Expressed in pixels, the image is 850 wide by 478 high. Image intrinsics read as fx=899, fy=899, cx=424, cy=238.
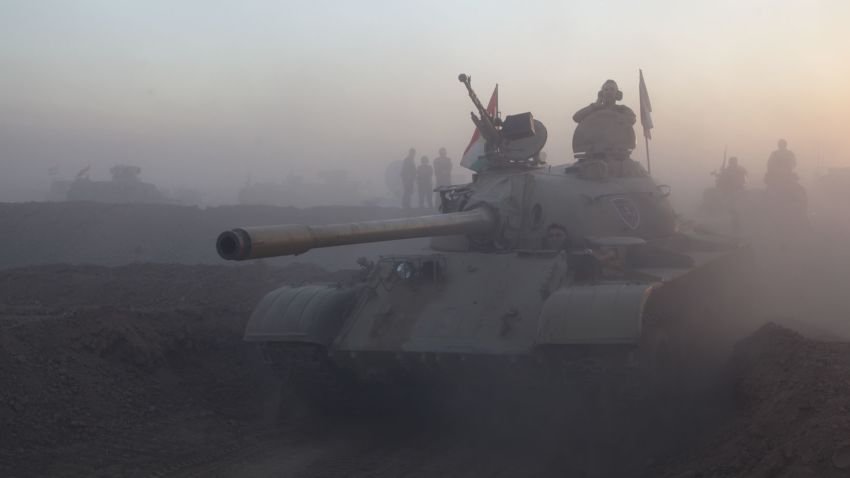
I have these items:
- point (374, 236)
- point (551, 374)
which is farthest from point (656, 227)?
point (374, 236)

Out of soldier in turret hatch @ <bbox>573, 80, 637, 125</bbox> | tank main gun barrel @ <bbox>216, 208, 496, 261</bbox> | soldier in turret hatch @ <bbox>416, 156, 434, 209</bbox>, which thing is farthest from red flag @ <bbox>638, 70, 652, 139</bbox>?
soldier in turret hatch @ <bbox>416, 156, 434, 209</bbox>

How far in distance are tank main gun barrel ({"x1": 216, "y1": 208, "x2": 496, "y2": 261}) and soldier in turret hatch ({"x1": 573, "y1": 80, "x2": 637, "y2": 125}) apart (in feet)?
11.6

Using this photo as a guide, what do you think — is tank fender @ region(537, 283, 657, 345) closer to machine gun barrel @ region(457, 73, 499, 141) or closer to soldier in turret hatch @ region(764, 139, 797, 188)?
machine gun barrel @ region(457, 73, 499, 141)

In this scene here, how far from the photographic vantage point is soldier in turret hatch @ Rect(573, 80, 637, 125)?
12969 mm

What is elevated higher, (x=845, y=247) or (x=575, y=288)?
(x=575, y=288)

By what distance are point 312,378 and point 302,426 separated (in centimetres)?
62

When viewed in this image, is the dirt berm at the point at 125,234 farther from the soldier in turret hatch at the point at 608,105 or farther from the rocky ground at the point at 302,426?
the rocky ground at the point at 302,426

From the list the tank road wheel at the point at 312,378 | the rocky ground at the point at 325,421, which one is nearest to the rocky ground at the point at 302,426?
the rocky ground at the point at 325,421

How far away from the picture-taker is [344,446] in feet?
29.4

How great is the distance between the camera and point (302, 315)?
958 cm

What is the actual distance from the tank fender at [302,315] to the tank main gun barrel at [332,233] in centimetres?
142

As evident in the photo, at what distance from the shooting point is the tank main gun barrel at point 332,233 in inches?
257

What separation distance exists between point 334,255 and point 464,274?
1594 centimetres

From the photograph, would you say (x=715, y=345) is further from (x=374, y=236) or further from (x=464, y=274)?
(x=374, y=236)
